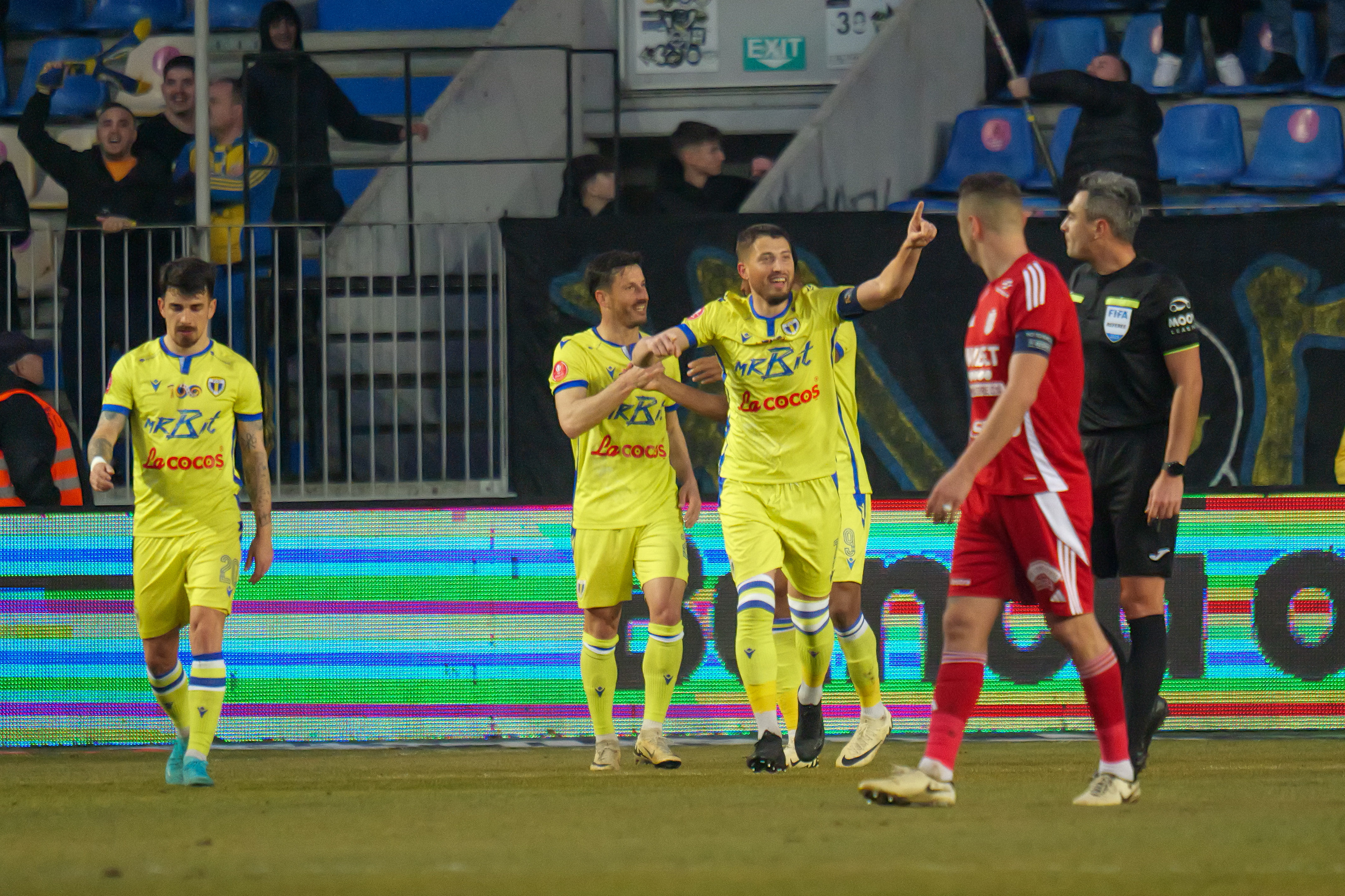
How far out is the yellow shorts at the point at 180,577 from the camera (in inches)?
279

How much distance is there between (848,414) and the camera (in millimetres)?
7688

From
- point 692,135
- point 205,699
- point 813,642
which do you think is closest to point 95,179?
point 692,135

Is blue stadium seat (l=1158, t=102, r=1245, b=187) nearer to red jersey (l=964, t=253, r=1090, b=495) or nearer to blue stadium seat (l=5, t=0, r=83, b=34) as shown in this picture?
red jersey (l=964, t=253, r=1090, b=495)

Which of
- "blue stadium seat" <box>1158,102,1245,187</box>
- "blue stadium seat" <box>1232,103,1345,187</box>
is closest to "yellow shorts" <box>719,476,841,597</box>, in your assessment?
"blue stadium seat" <box>1158,102,1245,187</box>

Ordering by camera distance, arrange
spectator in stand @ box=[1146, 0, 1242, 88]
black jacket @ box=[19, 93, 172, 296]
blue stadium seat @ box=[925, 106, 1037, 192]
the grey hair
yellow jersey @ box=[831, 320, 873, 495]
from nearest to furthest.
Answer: the grey hair → yellow jersey @ box=[831, 320, 873, 495] → black jacket @ box=[19, 93, 172, 296] → blue stadium seat @ box=[925, 106, 1037, 192] → spectator in stand @ box=[1146, 0, 1242, 88]

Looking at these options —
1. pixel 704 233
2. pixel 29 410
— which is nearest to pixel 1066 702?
pixel 704 233

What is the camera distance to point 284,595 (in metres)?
9.09

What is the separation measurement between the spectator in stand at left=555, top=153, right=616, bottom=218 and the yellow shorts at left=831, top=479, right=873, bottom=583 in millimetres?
4481

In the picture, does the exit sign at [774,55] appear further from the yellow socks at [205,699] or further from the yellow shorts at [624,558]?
the yellow socks at [205,699]

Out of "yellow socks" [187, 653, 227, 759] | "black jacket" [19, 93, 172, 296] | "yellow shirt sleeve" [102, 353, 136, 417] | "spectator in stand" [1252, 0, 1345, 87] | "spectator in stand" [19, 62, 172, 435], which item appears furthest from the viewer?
"spectator in stand" [1252, 0, 1345, 87]

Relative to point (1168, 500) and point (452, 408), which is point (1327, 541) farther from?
point (452, 408)

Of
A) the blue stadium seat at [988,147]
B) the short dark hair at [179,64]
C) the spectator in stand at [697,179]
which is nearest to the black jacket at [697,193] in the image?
the spectator in stand at [697,179]

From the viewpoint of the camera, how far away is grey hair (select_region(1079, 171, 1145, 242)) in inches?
249

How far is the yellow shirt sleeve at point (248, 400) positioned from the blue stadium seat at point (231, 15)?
7.51 metres
